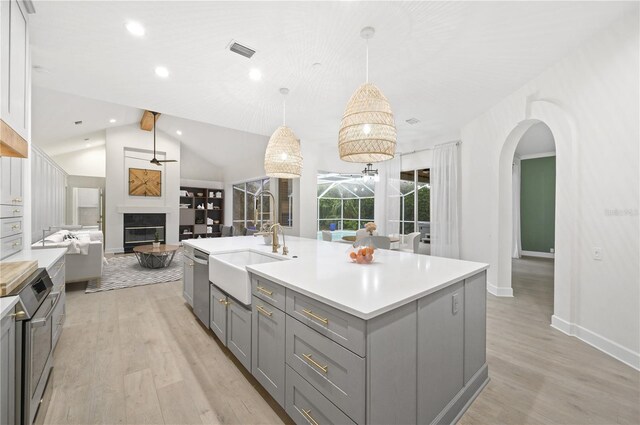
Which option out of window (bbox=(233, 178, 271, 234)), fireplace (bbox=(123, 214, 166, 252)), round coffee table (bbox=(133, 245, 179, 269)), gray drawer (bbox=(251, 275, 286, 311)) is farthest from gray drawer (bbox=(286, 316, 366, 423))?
fireplace (bbox=(123, 214, 166, 252))

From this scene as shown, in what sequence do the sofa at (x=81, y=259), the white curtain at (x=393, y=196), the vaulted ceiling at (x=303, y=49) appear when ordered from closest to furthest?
the vaulted ceiling at (x=303, y=49) → the sofa at (x=81, y=259) → the white curtain at (x=393, y=196)

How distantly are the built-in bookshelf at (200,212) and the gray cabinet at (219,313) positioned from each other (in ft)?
25.6

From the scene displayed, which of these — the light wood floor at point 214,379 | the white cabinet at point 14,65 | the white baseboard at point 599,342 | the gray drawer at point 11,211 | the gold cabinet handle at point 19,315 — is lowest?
the light wood floor at point 214,379

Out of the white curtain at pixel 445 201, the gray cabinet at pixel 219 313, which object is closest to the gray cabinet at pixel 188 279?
the gray cabinet at pixel 219 313

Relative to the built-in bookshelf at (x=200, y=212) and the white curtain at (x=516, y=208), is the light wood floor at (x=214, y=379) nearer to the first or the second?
the white curtain at (x=516, y=208)

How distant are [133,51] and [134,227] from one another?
6738 mm

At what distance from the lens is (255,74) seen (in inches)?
120

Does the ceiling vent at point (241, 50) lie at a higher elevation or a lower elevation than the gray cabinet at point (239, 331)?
higher

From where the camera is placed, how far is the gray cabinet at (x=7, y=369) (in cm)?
108

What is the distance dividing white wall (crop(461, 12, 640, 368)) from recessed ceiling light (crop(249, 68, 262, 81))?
10.5 ft

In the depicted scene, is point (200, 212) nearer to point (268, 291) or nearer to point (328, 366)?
point (268, 291)

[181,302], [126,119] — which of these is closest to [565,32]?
[181,302]

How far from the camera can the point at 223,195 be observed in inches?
415

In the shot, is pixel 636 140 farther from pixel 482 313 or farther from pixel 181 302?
pixel 181 302
